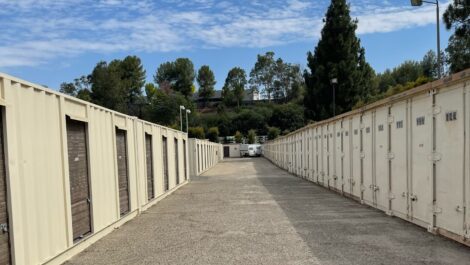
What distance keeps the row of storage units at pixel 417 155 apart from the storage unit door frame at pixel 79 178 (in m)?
5.76

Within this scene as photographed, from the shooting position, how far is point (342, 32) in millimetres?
42688

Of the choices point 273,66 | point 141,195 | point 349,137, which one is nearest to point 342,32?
point 349,137

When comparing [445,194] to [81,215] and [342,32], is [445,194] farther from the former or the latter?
[342,32]

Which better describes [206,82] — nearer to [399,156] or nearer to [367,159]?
[367,159]

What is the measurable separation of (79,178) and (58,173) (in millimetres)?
906

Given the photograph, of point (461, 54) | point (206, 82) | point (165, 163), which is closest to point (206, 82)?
point (206, 82)

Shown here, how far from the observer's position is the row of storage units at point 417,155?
636 cm

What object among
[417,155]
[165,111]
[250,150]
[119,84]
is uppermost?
[119,84]

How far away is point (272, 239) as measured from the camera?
283 inches

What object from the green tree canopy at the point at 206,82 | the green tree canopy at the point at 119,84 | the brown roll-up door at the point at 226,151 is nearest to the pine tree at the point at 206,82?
the green tree canopy at the point at 206,82

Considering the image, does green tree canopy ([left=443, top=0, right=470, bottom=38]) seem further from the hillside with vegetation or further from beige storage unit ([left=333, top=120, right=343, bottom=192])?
beige storage unit ([left=333, top=120, right=343, bottom=192])

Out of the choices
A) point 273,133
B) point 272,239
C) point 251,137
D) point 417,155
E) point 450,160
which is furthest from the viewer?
point 251,137

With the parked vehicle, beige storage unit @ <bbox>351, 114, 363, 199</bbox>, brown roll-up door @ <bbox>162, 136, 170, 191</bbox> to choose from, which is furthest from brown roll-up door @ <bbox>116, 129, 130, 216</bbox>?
the parked vehicle

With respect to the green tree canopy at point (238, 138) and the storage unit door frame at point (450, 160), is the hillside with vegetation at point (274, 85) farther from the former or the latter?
the storage unit door frame at point (450, 160)
